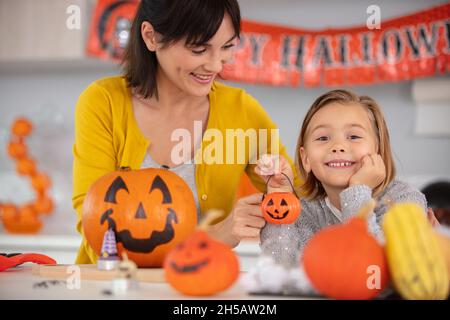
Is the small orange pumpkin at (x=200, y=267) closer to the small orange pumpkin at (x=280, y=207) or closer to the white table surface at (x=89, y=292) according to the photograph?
the white table surface at (x=89, y=292)

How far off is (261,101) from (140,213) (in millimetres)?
2365

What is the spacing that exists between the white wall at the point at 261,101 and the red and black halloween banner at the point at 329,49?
0.15 metres

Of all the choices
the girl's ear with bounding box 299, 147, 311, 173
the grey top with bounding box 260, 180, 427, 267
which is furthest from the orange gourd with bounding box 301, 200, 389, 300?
the girl's ear with bounding box 299, 147, 311, 173

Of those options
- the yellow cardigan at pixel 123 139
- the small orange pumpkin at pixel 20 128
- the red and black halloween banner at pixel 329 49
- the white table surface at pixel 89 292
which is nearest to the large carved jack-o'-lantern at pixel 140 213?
the white table surface at pixel 89 292

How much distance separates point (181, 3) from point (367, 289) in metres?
0.76

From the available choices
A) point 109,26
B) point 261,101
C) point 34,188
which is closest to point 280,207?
point 261,101

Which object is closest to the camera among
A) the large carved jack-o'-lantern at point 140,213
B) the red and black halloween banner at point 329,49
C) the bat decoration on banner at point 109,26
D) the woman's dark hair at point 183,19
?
the large carved jack-o'-lantern at point 140,213

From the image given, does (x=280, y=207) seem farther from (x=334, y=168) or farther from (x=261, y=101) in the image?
(x=261, y=101)

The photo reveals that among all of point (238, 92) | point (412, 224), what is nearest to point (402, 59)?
point (238, 92)

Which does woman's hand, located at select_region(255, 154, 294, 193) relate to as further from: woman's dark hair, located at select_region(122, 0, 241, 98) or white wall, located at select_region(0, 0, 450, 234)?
white wall, located at select_region(0, 0, 450, 234)

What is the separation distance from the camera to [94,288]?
734mm

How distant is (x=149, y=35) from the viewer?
4.26 feet

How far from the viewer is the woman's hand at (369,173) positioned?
39.9 inches

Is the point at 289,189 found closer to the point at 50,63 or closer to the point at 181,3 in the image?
the point at 181,3
